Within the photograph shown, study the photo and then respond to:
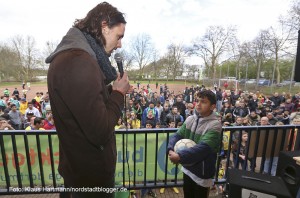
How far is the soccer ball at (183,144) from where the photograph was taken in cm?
254

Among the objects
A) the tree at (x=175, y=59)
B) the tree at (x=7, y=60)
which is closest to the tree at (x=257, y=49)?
the tree at (x=175, y=59)

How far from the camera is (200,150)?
239 cm

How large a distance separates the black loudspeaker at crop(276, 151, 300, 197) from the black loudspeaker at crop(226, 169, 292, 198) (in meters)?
0.23

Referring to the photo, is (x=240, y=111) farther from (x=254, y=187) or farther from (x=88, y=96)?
(x=88, y=96)

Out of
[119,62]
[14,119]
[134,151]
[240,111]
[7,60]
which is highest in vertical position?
[7,60]

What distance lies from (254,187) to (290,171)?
0.84 meters

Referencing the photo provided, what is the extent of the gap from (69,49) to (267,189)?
8.54 feet

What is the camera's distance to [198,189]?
2639mm

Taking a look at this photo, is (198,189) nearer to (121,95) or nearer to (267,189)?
(267,189)

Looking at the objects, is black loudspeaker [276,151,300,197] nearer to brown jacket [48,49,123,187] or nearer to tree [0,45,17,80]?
brown jacket [48,49,123,187]

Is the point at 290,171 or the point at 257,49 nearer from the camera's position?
the point at 290,171

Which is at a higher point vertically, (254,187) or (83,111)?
(83,111)

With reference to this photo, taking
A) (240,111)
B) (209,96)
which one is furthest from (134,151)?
(240,111)

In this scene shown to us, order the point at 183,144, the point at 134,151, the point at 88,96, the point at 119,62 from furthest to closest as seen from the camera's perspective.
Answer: the point at 134,151
the point at 183,144
the point at 119,62
the point at 88,96
